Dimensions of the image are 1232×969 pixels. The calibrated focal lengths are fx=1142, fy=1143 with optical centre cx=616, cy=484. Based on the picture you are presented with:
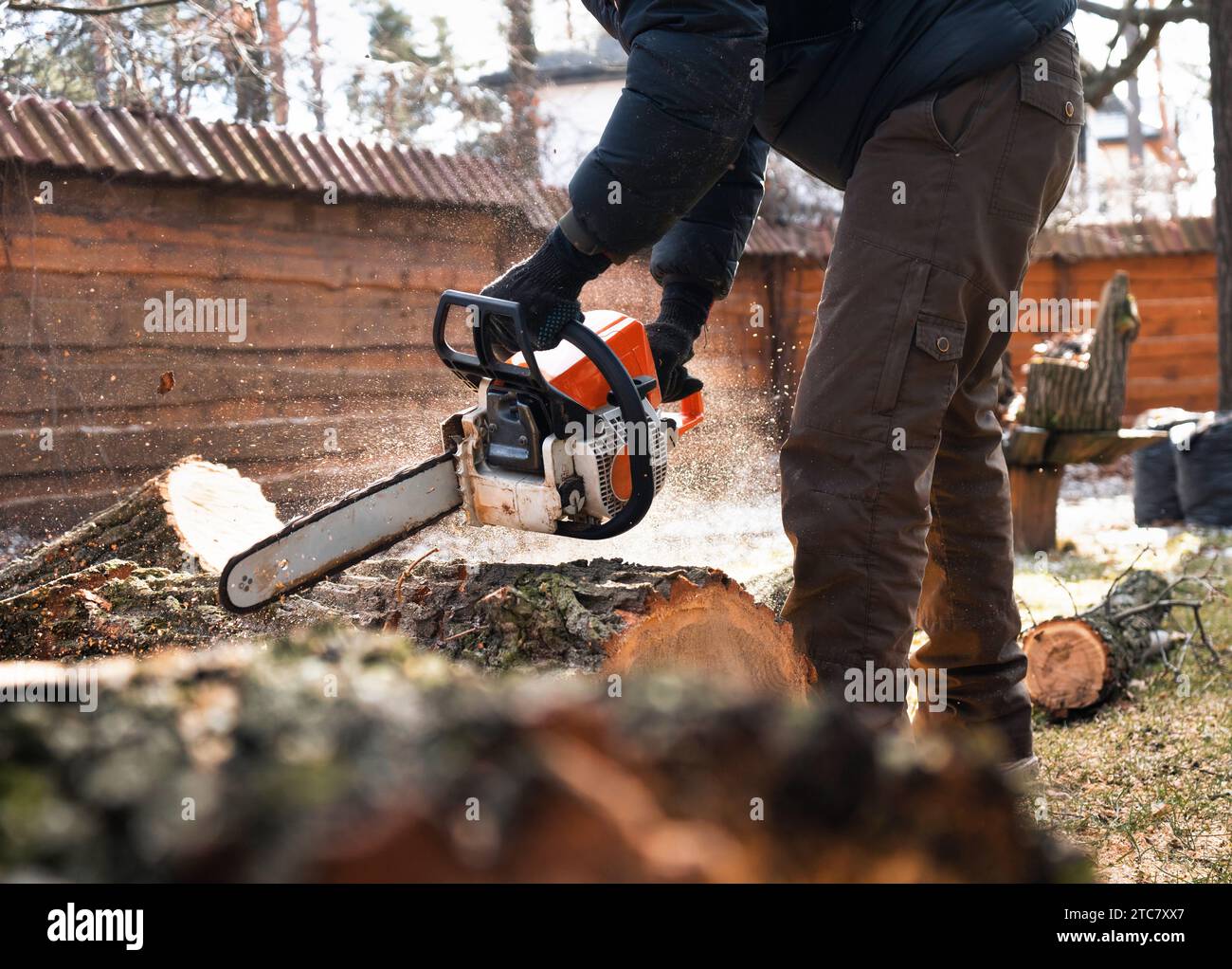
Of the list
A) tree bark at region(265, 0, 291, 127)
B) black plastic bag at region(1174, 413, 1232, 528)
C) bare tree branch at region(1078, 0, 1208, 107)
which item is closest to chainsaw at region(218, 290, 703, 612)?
tree bark at region(265, 0, 291, 127)

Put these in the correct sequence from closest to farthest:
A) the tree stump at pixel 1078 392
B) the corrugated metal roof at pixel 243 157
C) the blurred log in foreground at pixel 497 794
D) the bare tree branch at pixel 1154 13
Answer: the blurred log in foreground at pixel 497 794
the corrugated metal roof at pixel 243 157
the tree stump at pixel 1078 392
the bare tree branch at pixel 1154 13

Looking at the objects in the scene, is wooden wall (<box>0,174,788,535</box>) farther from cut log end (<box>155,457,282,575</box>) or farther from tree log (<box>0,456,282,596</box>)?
tree log (<box>0,456,282,596</box>)

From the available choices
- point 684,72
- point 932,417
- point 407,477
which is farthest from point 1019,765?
point 684,72

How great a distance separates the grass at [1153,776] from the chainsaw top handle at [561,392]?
1.12 metres

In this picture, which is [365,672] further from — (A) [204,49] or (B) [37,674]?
(A) [204,49]

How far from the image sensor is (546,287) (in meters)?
2.22

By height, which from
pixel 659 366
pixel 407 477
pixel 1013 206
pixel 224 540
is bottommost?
pixel 224 540

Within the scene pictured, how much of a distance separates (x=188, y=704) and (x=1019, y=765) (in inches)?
87.9

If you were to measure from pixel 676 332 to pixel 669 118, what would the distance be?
2.21ft

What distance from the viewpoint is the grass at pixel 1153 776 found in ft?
7.91

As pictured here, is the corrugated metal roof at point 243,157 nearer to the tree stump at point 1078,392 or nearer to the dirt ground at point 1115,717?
the dirt ground at point 1115,717

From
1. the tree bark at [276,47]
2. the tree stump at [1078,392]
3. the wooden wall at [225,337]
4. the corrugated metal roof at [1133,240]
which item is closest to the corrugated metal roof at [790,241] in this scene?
the wooden wall at [225,337]

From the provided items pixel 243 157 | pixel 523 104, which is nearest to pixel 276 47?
pixel 243 157

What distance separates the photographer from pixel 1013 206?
2.30 metres
